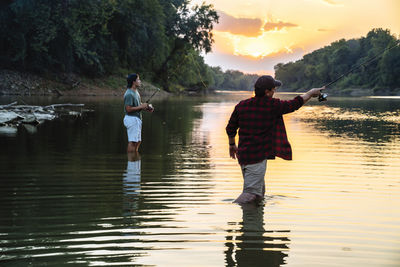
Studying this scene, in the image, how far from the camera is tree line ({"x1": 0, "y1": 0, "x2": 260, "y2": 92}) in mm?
43781

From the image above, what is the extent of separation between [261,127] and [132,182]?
2.39 m

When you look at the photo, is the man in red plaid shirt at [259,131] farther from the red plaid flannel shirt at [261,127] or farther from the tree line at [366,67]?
the tree line at [366,67]

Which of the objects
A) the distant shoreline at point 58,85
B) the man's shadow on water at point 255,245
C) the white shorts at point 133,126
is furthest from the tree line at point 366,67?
the man's shadow on water at point 255,245

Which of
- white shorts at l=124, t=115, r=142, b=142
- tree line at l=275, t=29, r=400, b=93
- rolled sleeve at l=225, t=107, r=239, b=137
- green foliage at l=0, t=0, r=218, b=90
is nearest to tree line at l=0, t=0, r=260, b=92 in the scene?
green foliage at l=0, t=0, r=218, b=90

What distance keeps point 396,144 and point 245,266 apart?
34.9 ft

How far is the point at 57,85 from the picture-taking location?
48.6m

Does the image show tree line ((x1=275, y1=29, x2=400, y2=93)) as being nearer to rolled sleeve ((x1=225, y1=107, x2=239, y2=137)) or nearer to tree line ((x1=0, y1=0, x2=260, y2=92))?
tree line ((x1=0, y1=0, x2=260, y2=92))

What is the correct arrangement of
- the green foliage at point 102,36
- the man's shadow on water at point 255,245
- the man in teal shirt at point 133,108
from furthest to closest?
the green foliage at point 102,36
the man in teal shirt at point 133,108
the man's shadow on water at point 255,245

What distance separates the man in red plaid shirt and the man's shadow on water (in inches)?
30.6

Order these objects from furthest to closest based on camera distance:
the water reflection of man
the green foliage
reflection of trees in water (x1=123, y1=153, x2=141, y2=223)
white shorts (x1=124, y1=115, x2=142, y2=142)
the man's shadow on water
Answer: the green foliage → white shorts (x1=124, y1=115, x2=142, y2=142) → the water reflection of man → reflection of trees in water (x1=123, y1=153, x2=141, y2=223) → the man's shadow on water

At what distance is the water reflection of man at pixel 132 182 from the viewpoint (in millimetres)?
6171

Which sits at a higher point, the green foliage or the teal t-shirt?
the green foliage

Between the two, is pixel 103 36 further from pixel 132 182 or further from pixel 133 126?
pixel 132 182

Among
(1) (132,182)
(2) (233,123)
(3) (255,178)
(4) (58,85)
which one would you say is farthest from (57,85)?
(3) (255,178)
